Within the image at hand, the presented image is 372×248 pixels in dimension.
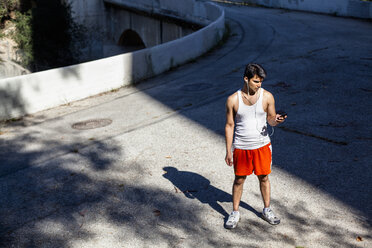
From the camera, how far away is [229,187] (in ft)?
21.2

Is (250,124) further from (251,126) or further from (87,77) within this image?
(87,77)

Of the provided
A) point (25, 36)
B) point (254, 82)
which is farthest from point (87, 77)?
point (25, 36)

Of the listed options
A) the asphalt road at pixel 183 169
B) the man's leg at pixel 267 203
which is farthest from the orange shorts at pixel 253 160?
the asphalt road at pixel 183 169

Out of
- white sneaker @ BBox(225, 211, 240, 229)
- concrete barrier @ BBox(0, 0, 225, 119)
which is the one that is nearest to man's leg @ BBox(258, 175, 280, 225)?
white sneaker @ BBox(225, 211, 240, 229)

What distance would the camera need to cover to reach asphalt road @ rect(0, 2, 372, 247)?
538 cm

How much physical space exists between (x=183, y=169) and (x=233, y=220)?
192cm

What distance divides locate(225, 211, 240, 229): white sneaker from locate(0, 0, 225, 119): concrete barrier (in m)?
7.21

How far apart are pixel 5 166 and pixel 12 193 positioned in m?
1.29

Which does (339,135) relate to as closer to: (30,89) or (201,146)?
(201,146)

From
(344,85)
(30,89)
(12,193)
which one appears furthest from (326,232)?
(30,89)

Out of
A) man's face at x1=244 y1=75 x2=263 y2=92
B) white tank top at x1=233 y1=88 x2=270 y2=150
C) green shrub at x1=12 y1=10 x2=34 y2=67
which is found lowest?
green shrub at x1=12 y1=10 x2=34 y2=67

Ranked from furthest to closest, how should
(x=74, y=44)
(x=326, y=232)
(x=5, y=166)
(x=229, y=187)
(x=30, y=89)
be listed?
(x=74, y=44) → (x=30, y=89) → (x=5, y=166) → (x=229, y=187) → (x=326, y=232)

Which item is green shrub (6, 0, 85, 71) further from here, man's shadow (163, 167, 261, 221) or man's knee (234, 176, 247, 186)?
man's knee (234, 176, 247, 186)

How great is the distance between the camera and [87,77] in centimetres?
1222
